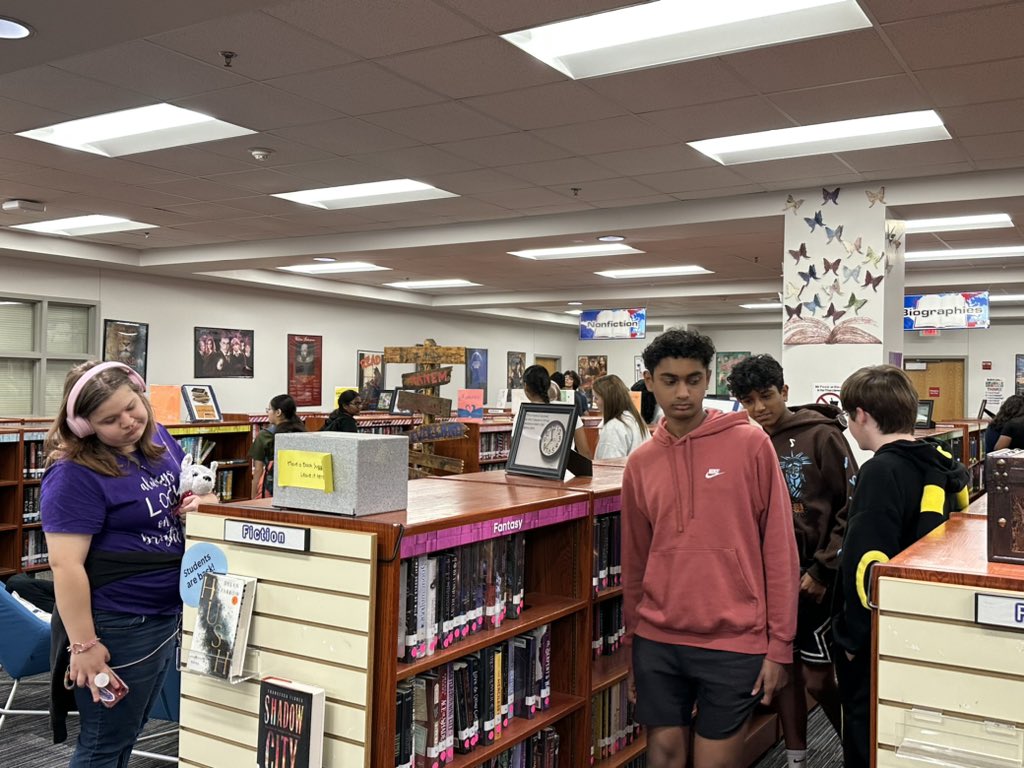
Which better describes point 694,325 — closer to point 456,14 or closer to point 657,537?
point 456,14

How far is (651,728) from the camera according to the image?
2.51 m

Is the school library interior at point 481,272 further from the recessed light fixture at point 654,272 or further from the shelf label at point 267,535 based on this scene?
the recessed light fixture at point 654,272

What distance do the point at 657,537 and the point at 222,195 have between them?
6128 millimetres

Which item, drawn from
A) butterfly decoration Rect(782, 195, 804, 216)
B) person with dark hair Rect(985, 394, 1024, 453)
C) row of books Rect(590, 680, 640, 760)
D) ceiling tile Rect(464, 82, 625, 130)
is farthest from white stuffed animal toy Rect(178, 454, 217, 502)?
person with dark hair Rect(985, 394, 1024, 453)

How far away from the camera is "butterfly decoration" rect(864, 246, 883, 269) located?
6.54m

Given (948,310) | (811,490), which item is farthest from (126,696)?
(948,310)

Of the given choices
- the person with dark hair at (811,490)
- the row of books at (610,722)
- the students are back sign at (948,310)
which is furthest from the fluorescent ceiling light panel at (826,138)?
the students are back sign at (948,310)

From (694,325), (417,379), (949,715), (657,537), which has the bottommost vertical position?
(949,715)

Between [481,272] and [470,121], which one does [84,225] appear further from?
[470,121]

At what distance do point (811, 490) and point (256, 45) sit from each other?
10.4 ft

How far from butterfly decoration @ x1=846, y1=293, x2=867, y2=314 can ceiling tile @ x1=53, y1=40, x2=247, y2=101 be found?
453 centimetres

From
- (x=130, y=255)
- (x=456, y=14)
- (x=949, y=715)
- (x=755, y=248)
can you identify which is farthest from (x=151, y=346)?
(x=949, y=715)

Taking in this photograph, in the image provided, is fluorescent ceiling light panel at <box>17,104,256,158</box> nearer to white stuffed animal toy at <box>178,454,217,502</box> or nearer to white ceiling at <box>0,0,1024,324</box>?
white ceiling at <box>0,0,1024,324</box>

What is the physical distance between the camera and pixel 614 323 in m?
14.0
